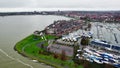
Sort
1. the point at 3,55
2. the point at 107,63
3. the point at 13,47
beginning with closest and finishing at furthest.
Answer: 1. the point at 107,63
2. the point at 3,55
3. the point at 13,47

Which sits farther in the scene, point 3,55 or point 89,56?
point 3,55

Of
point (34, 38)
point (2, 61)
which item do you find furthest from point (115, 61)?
point (34, 38)

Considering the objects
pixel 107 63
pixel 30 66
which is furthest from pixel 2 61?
pixel 107 63

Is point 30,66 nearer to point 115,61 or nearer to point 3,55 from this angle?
point 3,55

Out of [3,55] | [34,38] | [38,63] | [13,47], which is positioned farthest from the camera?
[34,38]

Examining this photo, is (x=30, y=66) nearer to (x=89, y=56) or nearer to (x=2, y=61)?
(x=2, y=61)

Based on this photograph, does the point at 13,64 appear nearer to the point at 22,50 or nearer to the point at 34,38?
the point at 22,50

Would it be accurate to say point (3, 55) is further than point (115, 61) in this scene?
Yes

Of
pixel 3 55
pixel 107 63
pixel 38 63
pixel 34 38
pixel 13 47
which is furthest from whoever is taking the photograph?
pixel 34 38

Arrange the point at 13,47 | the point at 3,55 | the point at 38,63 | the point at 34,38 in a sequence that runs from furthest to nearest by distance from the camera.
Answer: the point at 34,38 < the point at 13,47 < the point at 3,55 < the point at 38,63
